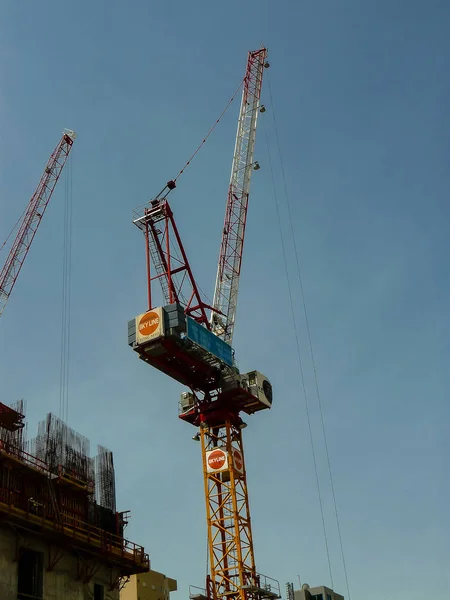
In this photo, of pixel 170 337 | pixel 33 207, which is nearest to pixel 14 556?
pixel 170 337

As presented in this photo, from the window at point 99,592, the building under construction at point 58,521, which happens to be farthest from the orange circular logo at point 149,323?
the window at point 99,592

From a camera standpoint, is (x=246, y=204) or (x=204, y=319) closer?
(x=204, y=319)

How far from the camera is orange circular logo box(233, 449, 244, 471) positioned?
266ft

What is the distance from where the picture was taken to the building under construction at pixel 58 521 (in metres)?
56.4

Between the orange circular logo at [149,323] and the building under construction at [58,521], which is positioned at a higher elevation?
the orange circular logo at [149,323]

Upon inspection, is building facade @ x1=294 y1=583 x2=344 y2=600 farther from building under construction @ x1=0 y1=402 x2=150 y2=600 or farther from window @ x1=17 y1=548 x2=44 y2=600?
window @ x1=17 y1=548 x2=44 y2=600

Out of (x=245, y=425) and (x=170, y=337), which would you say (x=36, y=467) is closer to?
(x=170, y=337)

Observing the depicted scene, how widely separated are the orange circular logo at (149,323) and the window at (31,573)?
24900 millimetres

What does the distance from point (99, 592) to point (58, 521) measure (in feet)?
30.3

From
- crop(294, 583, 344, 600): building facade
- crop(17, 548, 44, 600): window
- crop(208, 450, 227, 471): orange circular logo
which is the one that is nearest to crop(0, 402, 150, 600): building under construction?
crop(17, 548, 44, 600): window

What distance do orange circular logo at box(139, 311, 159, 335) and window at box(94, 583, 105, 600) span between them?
23.8 m

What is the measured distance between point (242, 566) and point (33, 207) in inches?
2333

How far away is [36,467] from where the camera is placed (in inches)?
2480

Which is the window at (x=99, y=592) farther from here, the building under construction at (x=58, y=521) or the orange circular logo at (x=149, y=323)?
the orange circular logo at (x=149, y=323)
